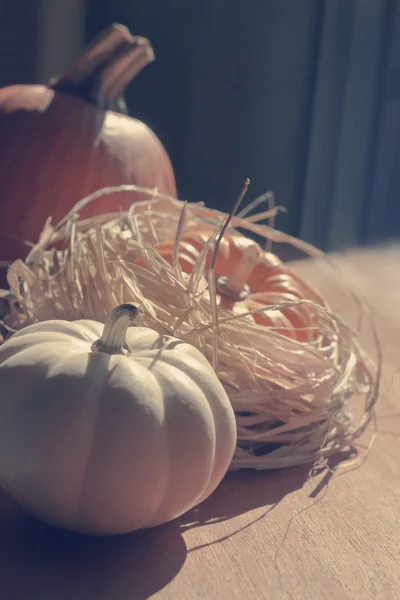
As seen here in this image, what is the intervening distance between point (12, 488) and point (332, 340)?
49cm

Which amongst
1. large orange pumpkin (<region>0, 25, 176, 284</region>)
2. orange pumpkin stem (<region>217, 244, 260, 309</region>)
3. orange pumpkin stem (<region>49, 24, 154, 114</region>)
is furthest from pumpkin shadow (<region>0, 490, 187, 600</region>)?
orange pumpkin stem (<region>49, 24, 154, 114</region>)

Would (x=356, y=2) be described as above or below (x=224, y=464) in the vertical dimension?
above

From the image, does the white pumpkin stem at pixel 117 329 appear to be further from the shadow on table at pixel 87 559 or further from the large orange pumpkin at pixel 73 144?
the large orange pumpkin at pixel 73 144

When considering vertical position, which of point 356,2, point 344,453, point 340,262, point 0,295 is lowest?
point 340,262

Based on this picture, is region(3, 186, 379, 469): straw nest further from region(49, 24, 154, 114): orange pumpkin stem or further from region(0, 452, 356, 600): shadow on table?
region(49, 24, 154, 114): orange pumpkin stem

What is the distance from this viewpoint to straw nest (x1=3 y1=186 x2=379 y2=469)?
2.79ft

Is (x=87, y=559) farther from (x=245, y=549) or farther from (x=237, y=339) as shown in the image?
(x=237, y=339)

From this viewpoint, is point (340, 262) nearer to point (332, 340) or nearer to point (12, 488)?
point (332, 340)

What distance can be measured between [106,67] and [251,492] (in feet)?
2.91

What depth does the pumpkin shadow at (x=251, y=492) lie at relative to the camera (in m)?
0.75

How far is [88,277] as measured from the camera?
36.9 inches

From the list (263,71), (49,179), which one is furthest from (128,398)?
(263,71)

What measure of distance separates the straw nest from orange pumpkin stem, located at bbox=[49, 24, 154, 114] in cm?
50

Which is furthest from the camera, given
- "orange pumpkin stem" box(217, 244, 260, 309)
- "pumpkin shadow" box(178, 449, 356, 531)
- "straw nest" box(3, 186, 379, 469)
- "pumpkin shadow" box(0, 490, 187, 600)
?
"orange pumpkin stem" box(217, 244, 260, 309)
